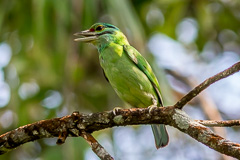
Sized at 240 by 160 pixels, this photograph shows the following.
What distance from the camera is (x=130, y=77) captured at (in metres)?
4.12

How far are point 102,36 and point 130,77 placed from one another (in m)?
0.65

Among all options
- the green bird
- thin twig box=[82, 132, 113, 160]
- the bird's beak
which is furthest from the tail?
thin twig box=[82, 132, 113, 160]

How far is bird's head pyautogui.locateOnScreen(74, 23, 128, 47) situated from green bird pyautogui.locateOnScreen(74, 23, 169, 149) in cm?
1

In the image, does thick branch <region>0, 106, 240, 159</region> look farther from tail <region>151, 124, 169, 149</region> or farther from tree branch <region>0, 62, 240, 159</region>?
tail <region>151, 124, 169, 149</region>

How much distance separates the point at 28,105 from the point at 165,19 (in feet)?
9.07

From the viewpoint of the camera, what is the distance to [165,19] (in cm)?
793

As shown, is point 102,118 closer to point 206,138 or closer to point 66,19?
point 206,138

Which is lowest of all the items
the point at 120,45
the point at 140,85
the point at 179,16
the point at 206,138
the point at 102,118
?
the point at 206,138

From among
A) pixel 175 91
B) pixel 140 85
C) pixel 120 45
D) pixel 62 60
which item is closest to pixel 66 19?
pixel 62 60

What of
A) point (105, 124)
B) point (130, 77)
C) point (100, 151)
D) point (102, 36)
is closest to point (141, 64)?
point (130, 77)

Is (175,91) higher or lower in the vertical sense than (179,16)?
lower

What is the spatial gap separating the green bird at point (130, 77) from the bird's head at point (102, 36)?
1 centimetres

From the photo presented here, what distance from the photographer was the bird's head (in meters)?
4.54

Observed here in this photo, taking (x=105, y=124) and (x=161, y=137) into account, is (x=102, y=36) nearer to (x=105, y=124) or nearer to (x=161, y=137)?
(x=161, y=137)
